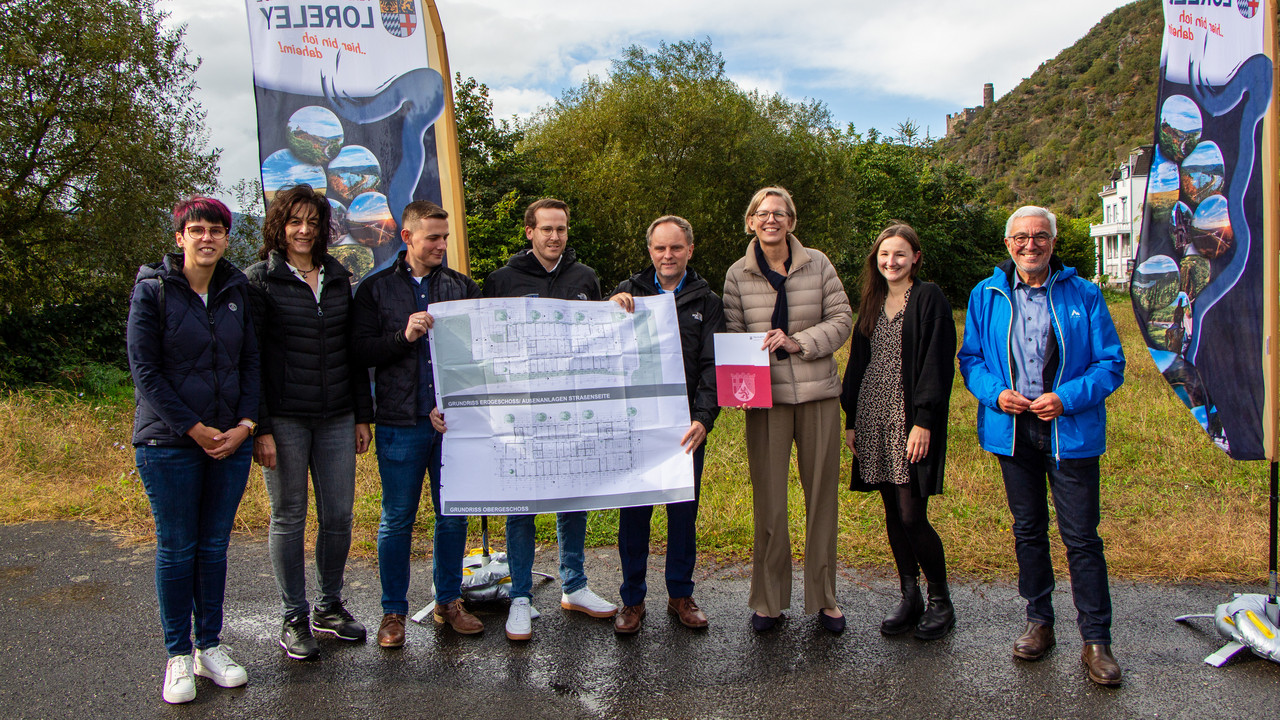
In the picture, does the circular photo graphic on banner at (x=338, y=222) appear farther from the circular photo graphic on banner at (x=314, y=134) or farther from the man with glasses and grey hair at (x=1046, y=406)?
the man with glasses and grey hair at (x=1046, y=406)

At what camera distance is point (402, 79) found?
4801mm

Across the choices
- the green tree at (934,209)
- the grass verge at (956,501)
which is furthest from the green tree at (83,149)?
the green tree at (934,209)

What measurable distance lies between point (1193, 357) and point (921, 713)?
2442 millimetres

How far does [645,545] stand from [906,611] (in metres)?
1.41

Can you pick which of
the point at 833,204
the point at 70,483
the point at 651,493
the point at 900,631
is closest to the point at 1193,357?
the point at 900,631

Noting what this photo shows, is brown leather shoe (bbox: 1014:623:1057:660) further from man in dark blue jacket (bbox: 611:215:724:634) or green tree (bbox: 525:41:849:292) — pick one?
green tree (bbox: 525:41:849:292)

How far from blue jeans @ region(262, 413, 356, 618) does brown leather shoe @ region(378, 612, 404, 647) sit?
0.40 meters

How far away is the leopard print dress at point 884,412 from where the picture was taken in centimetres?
401

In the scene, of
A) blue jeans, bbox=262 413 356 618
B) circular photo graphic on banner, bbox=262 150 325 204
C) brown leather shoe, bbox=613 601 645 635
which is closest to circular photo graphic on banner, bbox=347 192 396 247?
circular photo graphic on banner, bbox=262 150 325 204

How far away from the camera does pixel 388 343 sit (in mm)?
3891

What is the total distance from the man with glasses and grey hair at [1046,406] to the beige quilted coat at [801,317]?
684mm

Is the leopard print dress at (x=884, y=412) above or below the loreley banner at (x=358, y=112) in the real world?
below

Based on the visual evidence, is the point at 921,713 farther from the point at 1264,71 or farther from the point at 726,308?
the point at 1264,71

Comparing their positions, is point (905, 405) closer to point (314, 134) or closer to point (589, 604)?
point (589, 604)
